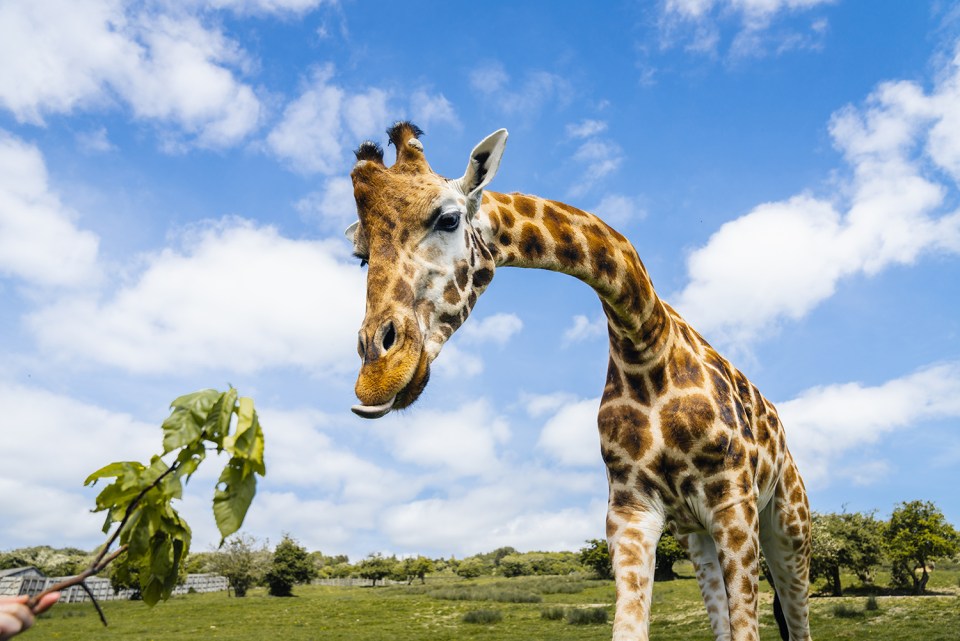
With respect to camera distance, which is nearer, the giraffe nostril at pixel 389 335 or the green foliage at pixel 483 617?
the giraffe nostril at pixel 389 335

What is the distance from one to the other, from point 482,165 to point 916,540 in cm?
4031

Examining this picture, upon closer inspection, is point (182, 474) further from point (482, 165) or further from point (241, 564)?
point (241, 564)

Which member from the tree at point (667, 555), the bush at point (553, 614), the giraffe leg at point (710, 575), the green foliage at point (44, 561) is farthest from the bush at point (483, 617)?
the green foliage at point (44, 561)

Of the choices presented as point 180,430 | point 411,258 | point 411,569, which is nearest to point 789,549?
point 411,258

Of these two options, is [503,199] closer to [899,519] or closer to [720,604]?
[720,604]

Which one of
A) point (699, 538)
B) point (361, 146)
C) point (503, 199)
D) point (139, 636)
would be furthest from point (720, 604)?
point (139, 636)

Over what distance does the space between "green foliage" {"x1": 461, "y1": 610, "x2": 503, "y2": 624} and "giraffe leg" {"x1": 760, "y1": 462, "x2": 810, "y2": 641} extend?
78.0 feet

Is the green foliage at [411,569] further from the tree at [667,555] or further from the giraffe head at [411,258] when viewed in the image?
the giraffe head at [411,258]

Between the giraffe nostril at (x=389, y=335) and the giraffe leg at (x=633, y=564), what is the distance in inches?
89.3

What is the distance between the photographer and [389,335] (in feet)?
12.5

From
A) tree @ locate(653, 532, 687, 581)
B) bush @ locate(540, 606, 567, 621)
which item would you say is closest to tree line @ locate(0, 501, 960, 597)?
tree @ locate(653, 532, 687, 581)

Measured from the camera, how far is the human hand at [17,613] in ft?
6.92

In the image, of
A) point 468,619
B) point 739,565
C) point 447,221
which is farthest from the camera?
point 468,619

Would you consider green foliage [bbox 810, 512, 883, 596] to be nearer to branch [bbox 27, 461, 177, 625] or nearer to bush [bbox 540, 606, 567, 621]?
bush [bbox 540, 606, 567, 621]
